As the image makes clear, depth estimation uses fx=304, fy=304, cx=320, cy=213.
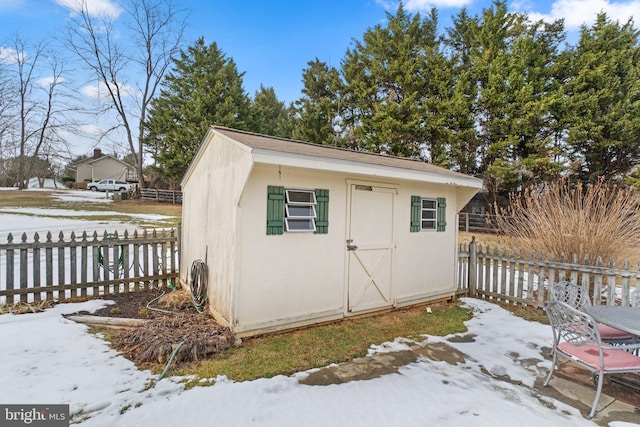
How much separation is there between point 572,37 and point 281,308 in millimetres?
21793

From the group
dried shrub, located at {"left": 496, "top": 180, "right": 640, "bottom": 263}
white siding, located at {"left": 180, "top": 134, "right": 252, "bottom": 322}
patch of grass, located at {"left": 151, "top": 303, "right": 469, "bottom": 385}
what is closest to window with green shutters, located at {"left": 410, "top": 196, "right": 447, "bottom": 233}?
patch of grass, located at {"left": 151, "top": 303, "right": 469, "bottom": 385}

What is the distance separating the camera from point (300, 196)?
423cm

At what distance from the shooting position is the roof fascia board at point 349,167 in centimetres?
354

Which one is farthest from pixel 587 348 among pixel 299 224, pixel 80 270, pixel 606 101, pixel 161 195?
pixel 161 195

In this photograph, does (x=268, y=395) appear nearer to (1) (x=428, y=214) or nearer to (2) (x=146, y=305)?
(2) (x=146, y=305)

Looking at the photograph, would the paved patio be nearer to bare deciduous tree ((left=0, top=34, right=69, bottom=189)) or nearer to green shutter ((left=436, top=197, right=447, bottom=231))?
green shutter ((left=436, top=197, right=447, bottom=231))

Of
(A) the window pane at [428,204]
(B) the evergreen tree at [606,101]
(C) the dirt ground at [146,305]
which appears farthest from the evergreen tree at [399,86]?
(C) the dirt ground at [146,305]

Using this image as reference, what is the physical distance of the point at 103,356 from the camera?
325 cm

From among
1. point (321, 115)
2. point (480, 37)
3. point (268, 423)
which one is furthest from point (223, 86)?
point (268, 423)

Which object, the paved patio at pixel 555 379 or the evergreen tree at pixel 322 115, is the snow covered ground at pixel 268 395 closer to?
the paved patio at pixel 555 379

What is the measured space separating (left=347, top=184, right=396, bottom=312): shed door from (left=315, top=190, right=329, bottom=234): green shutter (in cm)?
46

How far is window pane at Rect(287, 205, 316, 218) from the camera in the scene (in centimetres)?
416

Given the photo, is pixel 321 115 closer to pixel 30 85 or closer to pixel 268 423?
pixel 30 85

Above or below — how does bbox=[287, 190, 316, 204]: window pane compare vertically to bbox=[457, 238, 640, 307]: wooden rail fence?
above
